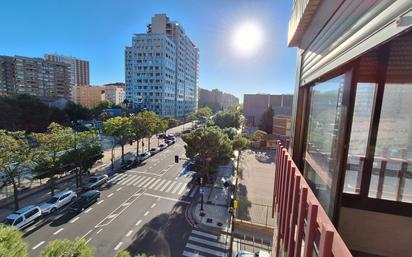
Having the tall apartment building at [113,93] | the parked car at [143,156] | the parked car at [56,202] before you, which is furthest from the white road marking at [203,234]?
the tall apartment building at [113,93]

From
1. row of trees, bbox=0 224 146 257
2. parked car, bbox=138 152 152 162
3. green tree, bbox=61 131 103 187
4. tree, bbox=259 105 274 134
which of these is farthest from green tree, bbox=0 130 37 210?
tree, bbox=259 105 274 134

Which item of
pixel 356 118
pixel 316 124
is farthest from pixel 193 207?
pixel 356 118

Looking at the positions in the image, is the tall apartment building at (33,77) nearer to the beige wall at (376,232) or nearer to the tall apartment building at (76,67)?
the tall apartment building at (76,67)

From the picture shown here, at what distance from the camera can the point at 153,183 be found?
21.6m

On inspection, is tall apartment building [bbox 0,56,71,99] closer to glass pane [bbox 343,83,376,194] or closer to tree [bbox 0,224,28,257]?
tree [bbox 0,224,28,257]

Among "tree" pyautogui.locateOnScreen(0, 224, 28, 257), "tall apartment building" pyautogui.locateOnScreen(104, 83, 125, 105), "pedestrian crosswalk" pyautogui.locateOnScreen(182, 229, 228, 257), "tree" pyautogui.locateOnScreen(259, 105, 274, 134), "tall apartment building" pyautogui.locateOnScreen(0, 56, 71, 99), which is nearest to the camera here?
"tree" pyautogui.locateOnScreen(0, 224, 28, 257)

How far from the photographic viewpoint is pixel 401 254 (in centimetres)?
432

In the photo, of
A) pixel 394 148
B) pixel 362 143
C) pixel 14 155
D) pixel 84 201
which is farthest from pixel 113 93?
pixel 394 148

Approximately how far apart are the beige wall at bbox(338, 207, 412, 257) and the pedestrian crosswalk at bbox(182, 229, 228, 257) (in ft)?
29.6

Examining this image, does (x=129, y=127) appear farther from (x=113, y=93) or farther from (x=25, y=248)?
(x=113, y=93)

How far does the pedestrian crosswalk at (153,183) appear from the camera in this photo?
2012 cm

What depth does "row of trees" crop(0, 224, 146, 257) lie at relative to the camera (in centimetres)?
500

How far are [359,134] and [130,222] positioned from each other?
14816mm

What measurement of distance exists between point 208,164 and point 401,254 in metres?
16.1
